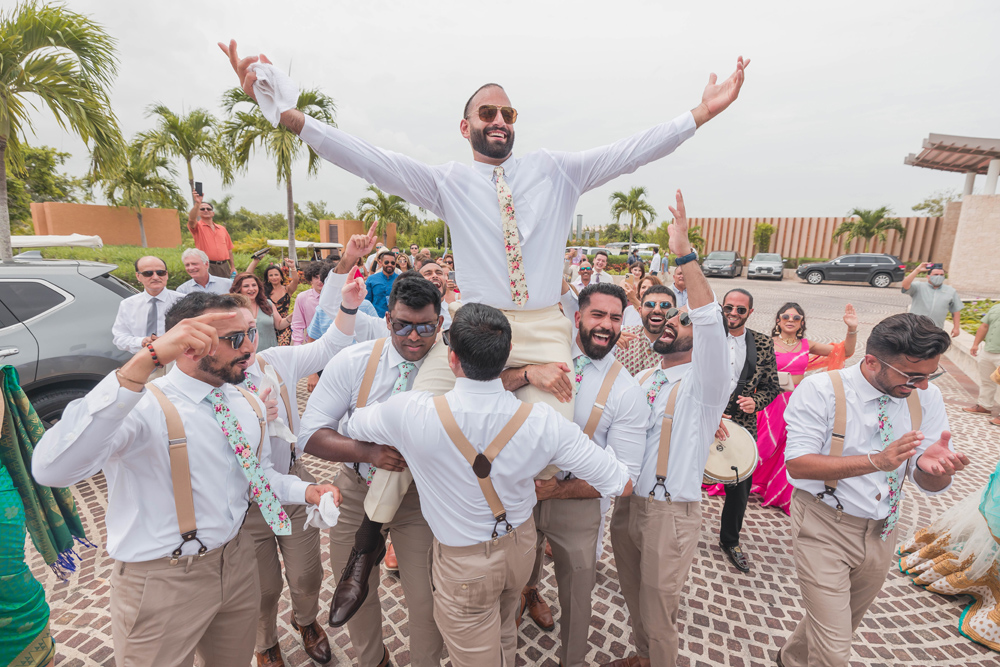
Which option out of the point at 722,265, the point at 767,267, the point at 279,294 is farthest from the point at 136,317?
the point at 767,267

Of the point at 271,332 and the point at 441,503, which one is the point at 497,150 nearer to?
the point at 441,503

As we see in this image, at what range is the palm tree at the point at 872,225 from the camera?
31.8 m

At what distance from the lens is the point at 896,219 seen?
1254 inches

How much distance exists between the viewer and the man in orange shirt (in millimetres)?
7156

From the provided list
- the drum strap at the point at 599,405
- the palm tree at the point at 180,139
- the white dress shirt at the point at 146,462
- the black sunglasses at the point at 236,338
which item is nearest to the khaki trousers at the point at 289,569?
the white dress shirt at the point at 146,462

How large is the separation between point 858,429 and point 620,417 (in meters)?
1.31

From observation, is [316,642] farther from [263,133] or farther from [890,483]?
[263,133]

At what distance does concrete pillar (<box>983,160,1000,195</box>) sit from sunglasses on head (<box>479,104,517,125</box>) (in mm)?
27925

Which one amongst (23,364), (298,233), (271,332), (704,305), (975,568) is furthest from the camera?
(298,233)

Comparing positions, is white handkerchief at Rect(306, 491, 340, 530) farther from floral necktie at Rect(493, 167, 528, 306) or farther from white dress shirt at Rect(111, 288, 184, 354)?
white dress shirt at Rect(111, 288, 184, 354)

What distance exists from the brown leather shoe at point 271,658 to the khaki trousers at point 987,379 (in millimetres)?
9962

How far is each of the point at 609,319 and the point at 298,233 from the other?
3862cm

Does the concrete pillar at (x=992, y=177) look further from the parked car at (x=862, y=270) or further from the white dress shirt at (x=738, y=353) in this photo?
the white dress shirt at (x=738, y=353)

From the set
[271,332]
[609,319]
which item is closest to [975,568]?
[609,319]
